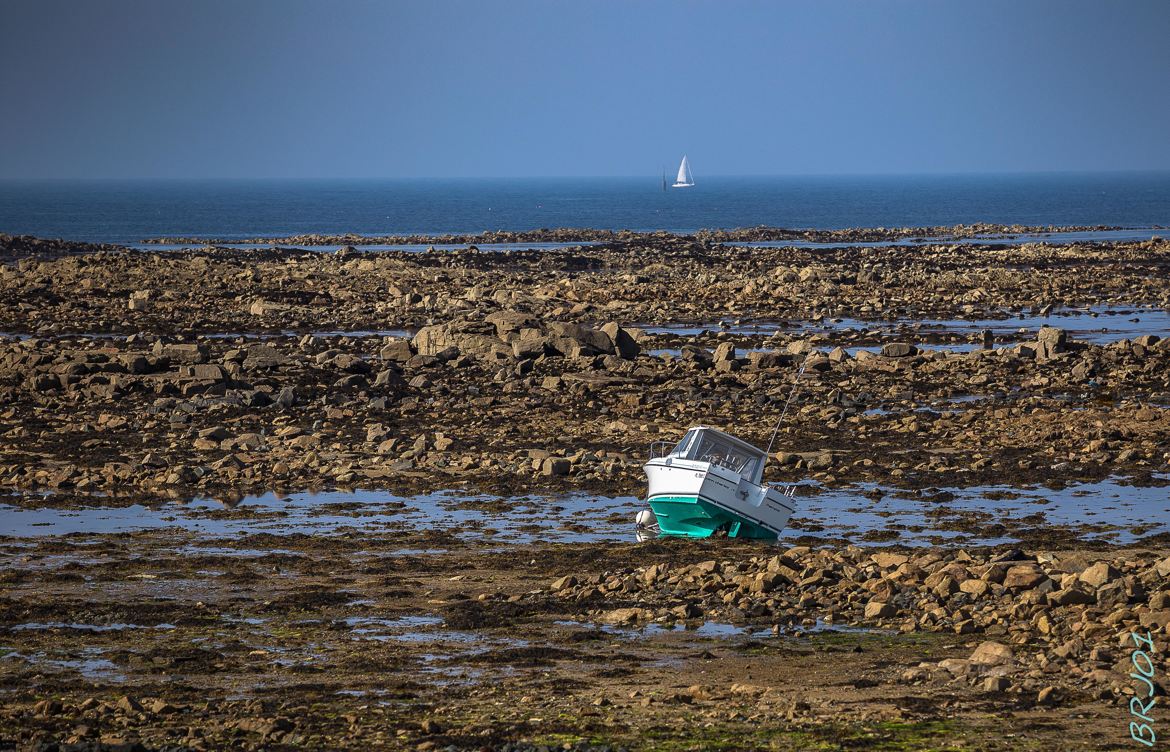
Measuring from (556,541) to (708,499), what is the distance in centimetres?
244

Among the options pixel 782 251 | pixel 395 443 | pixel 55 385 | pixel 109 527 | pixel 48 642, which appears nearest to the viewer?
pixel 48 642

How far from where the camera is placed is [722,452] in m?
24.5

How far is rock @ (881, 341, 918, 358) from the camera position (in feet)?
133

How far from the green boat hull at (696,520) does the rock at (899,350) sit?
59.9 ft

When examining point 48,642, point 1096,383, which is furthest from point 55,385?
point 1096,383

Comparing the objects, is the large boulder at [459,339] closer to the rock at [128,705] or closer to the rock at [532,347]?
the rock at [532,347]

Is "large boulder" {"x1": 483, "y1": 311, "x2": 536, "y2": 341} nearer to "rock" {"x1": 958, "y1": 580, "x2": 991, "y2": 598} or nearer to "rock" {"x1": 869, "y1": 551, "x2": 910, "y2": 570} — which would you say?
"rock" {"x1": 869, "y1": 551, "x2": 910, "y2": 570}

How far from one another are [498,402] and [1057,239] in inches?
3284

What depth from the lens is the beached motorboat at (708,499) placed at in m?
23.0

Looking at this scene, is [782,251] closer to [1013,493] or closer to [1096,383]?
[1096,383]

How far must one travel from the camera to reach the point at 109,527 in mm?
24141

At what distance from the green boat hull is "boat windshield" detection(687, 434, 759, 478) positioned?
967mm
